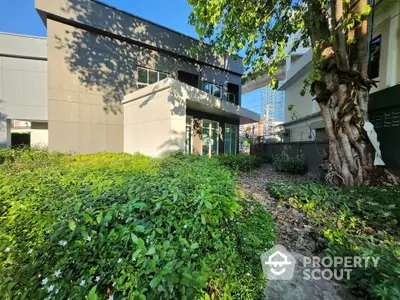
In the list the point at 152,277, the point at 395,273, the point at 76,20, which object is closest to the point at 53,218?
the point at 152,277

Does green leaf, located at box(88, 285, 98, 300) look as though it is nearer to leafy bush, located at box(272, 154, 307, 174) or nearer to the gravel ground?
the gravel ground

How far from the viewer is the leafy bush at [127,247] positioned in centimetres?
132

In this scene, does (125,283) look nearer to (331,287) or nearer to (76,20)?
(331,287)

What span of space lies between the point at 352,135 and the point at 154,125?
715 centimetres

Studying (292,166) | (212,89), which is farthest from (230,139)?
(292,166)

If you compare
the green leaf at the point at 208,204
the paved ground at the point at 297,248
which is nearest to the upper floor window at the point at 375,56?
the paved ground at the point at 297,248

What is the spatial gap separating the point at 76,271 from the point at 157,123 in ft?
26.5

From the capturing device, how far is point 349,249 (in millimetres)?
2557

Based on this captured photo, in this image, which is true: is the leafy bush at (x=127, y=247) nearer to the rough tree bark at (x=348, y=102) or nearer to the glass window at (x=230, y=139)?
the rough tree bark at (x=348, y=102)

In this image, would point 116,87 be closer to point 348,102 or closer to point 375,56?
point 348,102

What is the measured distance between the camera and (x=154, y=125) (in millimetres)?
9383

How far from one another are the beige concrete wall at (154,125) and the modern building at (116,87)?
40mm

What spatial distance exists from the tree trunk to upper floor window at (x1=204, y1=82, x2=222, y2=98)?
31.6 feet

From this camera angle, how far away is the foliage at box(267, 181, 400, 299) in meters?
2.08
